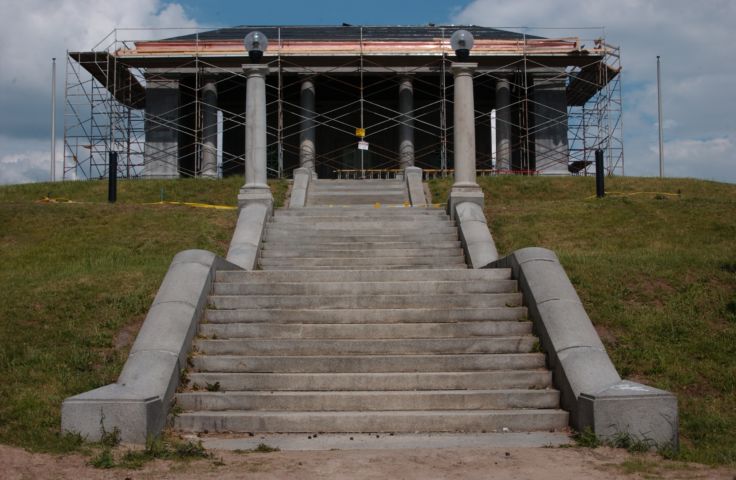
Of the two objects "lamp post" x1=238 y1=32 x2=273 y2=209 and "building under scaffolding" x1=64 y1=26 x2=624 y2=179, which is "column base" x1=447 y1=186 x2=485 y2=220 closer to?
"lamp post" x1=238 y1=32 x2=273 y2=209

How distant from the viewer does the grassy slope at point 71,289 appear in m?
8.05

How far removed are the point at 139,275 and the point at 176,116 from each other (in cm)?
2548

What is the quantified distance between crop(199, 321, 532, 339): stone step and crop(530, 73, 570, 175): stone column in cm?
2728

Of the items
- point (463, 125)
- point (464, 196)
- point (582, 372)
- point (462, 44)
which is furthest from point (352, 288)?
point (462, 44)

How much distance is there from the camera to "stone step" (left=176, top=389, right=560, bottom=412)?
26.1ft

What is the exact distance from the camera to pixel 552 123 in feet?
117

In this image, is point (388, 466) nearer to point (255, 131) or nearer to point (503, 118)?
point (255, 131)

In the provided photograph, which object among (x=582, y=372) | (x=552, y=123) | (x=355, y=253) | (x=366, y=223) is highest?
(x=552, y=123)

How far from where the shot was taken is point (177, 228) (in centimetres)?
1589

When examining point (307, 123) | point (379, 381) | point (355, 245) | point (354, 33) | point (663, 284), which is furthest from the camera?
point (354, 33)

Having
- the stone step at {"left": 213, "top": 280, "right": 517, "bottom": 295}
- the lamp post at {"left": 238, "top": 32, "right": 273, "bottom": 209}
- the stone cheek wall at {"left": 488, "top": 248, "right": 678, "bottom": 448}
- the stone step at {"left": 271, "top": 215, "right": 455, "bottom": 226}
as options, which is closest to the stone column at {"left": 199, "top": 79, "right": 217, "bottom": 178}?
the lamp post at {"left": 238, "top": 32, "right": 273, "bottom": 209}

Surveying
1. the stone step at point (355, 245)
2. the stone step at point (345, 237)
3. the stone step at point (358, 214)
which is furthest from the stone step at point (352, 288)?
the stone step at point (358, 214)

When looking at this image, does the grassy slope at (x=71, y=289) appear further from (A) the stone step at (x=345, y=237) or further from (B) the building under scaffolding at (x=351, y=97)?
(B) the building under scaffolding at (x=351, y=97)

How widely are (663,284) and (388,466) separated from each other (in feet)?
20.2
